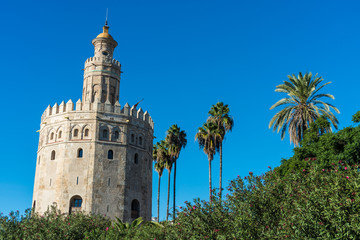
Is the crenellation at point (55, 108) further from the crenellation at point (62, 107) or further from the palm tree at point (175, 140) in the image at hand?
the palm tree at point (175, 140)

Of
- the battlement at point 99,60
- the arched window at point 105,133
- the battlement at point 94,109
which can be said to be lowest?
the arched window at point 105,133

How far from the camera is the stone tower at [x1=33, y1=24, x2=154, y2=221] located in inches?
1532

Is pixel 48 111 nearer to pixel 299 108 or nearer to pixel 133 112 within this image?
pixel 133 112

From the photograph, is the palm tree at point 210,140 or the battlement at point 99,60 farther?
the battlement at point 99,60

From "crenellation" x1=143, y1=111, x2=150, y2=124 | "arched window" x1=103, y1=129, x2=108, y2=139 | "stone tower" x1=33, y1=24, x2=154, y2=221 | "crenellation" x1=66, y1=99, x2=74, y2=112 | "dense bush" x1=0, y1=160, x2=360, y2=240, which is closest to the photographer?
"dense bush" x1=0, y1=160, x2=360, y2=240

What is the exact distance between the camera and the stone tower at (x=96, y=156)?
128 ft

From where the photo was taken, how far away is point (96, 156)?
130 ft

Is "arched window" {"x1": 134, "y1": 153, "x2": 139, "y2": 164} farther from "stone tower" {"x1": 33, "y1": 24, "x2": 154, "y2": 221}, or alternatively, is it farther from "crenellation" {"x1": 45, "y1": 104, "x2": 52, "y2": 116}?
"crenellation" {"x1": 45, "y1": 104, "x2": 52, "y2": 116}

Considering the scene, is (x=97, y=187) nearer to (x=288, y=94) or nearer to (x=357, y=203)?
(x=288, y=94)

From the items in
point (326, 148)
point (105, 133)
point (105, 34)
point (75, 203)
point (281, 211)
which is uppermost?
point (105, 34)

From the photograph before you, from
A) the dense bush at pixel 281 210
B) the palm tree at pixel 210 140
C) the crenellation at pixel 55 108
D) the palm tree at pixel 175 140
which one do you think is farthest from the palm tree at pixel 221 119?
the crenellation at pixel 55 108

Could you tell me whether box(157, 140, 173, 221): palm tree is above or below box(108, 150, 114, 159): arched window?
above

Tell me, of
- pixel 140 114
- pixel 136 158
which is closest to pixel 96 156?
pixel 136 158

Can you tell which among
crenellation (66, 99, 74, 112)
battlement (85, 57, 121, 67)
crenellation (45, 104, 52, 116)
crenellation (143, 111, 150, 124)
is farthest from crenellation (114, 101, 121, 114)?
crenellation (45, 104, 52, 116)
